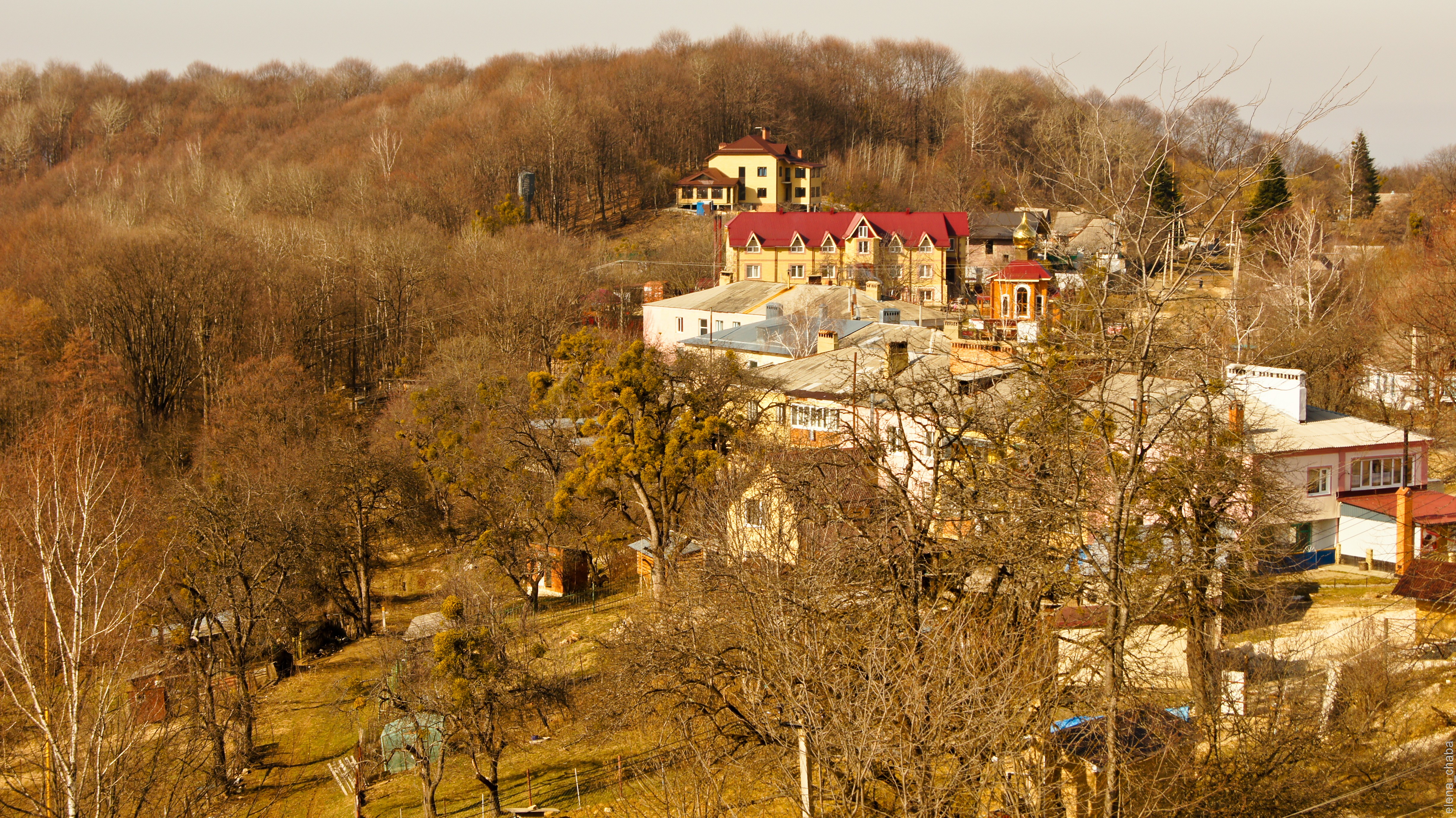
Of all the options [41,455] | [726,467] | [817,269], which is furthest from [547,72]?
[726,467]

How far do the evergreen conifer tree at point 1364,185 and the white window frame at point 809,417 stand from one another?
4159 cm

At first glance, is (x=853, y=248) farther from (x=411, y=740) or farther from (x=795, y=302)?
(x=411, y=740)

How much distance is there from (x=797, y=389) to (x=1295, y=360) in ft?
43.8

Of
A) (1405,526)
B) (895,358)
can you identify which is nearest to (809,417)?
(895,358)

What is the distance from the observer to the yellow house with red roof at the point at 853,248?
164ft

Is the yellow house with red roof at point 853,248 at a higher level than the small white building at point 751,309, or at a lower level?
higher

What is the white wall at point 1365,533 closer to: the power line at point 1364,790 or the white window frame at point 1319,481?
the white window frame at point 1319,481

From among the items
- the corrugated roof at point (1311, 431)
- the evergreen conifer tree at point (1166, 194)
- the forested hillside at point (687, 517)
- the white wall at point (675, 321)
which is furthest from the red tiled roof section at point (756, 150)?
the evergreen conifer tree at point (1166, 194)

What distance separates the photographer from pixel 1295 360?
→ 27438 mm

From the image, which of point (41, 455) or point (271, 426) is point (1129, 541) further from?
point (271, 426)

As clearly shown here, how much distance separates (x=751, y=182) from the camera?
2753 inches

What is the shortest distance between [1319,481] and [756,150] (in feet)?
174

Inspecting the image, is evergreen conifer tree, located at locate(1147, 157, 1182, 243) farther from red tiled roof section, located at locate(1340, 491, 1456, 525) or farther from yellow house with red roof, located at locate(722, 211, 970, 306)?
yellow house with red roof, located at locate(722, 211, 970, 306)

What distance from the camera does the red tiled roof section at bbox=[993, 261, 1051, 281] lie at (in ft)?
84.2
